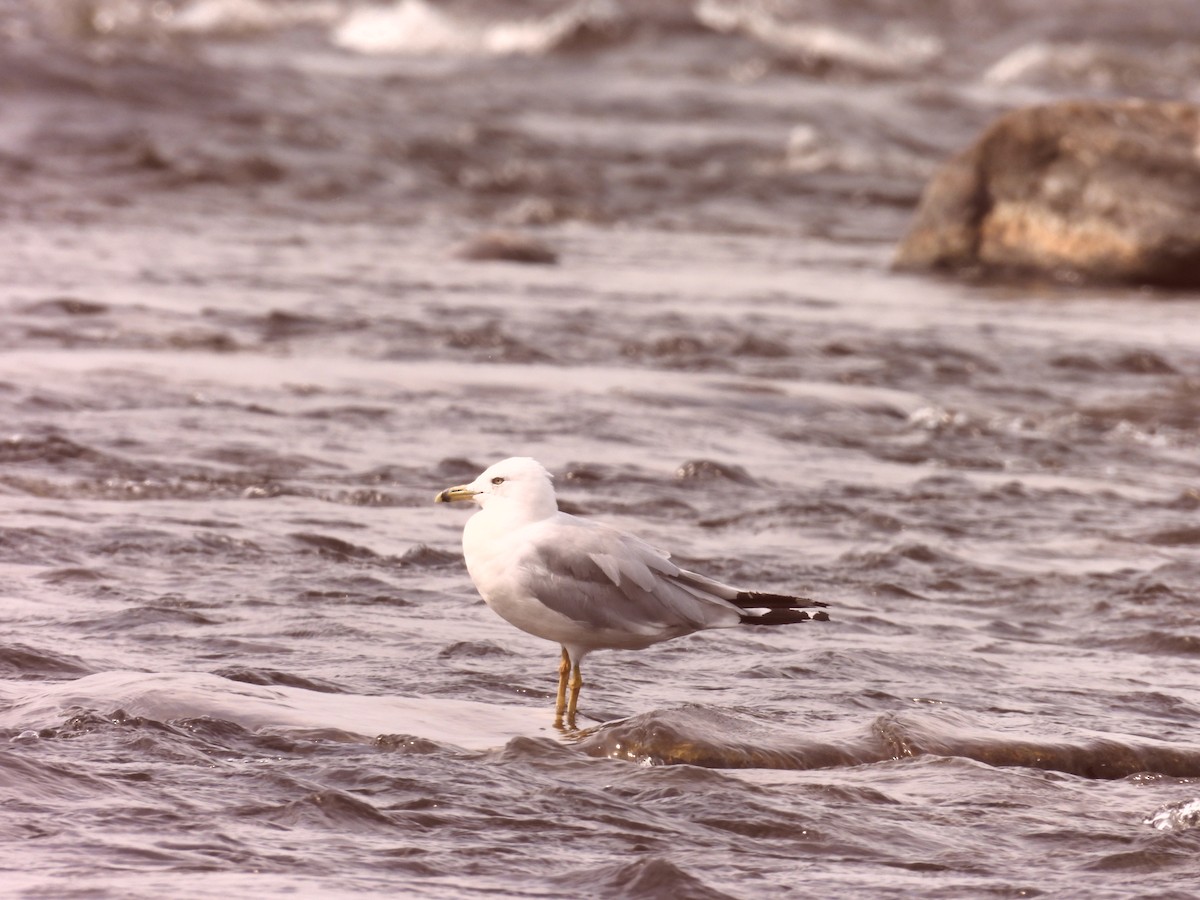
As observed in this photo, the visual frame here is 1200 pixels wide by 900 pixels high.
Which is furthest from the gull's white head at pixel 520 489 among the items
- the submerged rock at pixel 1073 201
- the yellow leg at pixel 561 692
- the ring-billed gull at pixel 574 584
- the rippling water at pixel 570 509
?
the submerged rock at pixel 1073 201

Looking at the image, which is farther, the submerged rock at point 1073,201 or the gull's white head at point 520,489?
the submerged rock at point 1073,201

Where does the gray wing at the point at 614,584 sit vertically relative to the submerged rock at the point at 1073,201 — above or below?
below

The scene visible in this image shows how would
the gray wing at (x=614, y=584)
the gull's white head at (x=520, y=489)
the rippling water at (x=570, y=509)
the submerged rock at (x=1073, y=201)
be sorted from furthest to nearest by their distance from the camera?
the submerged rock at (x=1073, y=201), the gull's white head at (x=520, y=489), the gray wing at (x=614, y=584), the rippling water at (x=570, y=509)

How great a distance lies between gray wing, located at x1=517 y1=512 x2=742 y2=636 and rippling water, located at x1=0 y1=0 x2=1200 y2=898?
0.28m

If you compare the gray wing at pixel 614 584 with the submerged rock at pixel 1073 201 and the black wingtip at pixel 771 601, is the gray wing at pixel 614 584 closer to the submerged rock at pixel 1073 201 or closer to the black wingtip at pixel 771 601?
the black wingtip at pixel 771 601

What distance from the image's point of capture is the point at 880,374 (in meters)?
10.7

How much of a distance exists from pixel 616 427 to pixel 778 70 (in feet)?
71.9

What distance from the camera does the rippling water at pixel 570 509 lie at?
14.1 ft

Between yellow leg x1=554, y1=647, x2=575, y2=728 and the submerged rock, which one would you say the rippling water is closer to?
yellow leg x1=554, y1=647, x2=575, y2=728

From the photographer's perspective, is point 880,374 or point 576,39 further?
point 576,39

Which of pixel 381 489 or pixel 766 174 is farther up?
pixel 766 174

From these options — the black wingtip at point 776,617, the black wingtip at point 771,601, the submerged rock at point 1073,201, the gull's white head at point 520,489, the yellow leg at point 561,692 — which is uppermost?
the submerged rock at point 1073,201

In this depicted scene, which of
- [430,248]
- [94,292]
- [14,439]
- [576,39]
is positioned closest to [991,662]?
[14,439]

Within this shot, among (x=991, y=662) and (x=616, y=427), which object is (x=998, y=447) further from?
(x=991, y=662)
